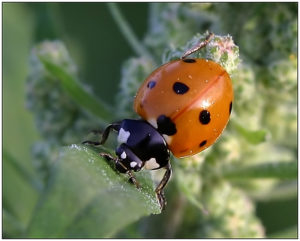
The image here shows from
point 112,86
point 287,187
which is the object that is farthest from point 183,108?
point 112,86

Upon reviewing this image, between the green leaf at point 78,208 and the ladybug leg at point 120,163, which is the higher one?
the green leaf at point 78,208

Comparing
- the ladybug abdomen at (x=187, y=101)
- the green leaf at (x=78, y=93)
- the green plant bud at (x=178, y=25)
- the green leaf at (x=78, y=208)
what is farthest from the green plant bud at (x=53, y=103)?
the green leaf at (x=78, y=208)

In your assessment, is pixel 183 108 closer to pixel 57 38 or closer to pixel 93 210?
pixel 93 210

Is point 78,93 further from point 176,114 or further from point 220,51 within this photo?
point 220,51

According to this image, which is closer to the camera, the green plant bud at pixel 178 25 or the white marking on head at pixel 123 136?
the white marking on head at pixel 123 136

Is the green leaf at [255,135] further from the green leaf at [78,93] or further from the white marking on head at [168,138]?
the green leaf at [78,93]

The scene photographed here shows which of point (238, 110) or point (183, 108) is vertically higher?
point (183, 108)
